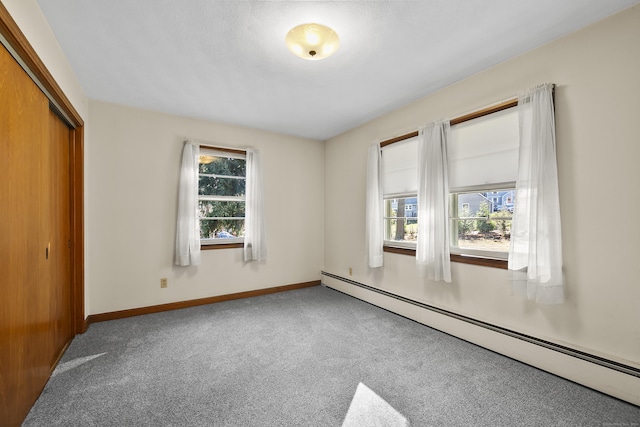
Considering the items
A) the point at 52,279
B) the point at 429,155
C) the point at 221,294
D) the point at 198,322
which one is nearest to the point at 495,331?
the point at 429,155

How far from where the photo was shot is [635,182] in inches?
70.8

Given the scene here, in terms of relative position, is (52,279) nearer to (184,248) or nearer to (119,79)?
(184,248)

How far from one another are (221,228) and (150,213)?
0.93 metres

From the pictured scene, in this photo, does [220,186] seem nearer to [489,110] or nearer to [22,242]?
[22,242]

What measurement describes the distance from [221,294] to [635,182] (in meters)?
4.31

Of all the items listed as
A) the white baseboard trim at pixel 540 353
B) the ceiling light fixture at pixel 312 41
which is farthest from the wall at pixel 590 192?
the ceiling light fixture at pixel 312 41

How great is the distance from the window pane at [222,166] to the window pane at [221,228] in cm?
70

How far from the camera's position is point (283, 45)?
2223 millimetres

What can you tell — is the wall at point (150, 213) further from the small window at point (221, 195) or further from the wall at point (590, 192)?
the wall at point (590, 192)

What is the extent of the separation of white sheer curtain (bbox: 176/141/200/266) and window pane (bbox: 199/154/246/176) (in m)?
0.25

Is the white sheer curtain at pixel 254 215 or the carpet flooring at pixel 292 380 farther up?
the white sheer curtain at pixel 254 215

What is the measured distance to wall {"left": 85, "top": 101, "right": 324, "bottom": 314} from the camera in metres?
3.27

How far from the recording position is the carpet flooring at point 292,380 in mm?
1684

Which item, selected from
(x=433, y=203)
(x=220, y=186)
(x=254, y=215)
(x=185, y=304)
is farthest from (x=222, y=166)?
(x=433, y=203)
